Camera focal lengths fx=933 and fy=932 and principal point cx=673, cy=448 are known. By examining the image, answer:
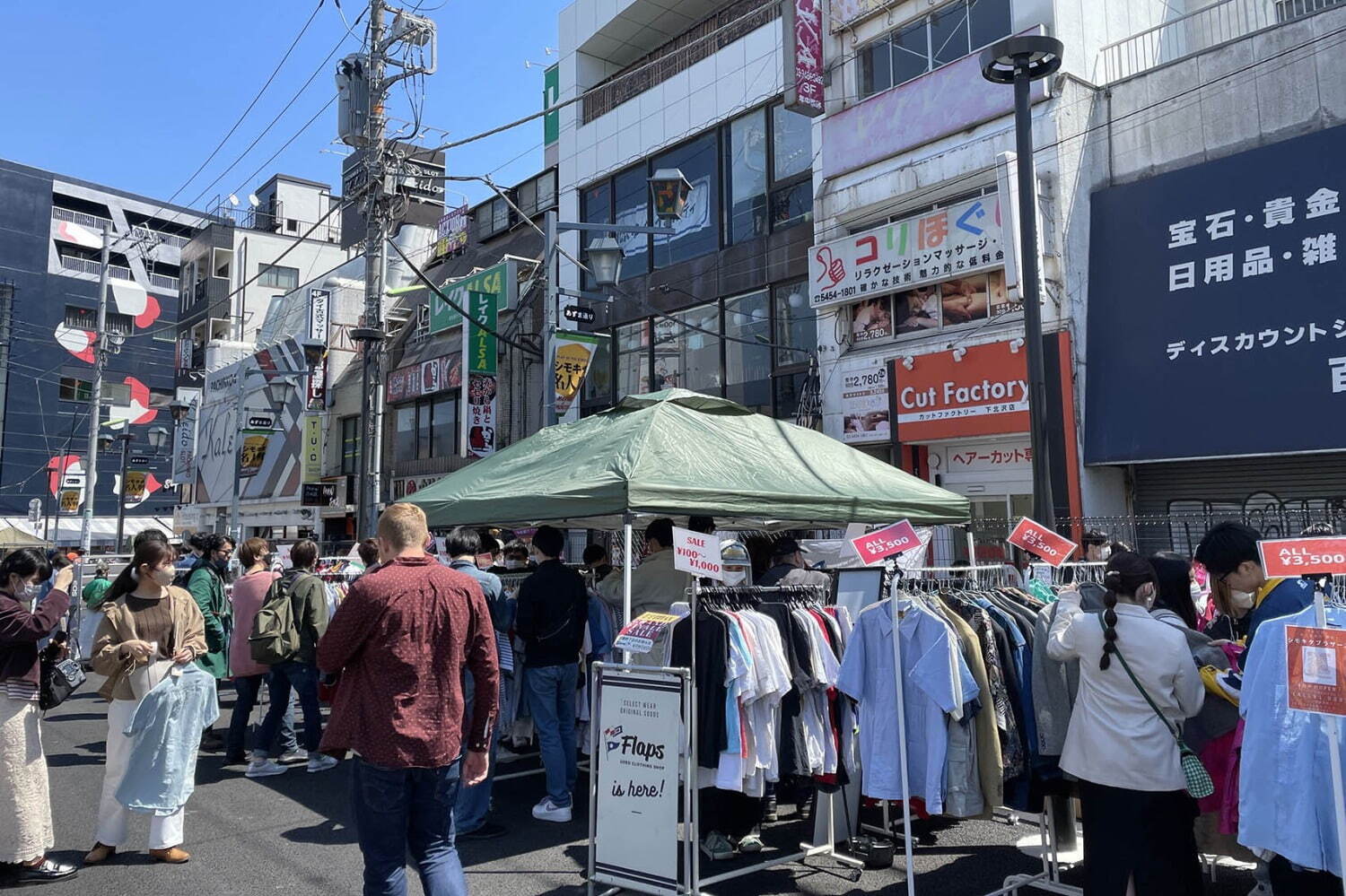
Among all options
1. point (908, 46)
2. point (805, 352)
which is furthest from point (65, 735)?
point (908, 46)

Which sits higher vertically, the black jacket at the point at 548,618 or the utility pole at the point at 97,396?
the utility pole at the point at 97,396

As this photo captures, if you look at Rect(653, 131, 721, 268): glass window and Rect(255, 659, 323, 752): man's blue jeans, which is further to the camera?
Rect(653, 131, 721, 268): glass window

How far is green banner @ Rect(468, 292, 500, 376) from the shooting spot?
22797 millimetres

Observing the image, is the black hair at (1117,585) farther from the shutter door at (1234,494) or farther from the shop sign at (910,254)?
the shop sign at (910,254)

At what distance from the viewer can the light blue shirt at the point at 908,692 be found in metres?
4.76

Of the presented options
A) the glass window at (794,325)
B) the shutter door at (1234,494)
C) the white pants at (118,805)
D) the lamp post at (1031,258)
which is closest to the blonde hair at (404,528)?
the white pants at (118,805)

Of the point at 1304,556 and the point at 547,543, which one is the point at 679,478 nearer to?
the point at 547,543

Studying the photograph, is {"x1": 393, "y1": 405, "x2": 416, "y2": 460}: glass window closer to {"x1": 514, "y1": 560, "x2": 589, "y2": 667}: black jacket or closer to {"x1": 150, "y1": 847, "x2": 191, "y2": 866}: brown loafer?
{"x1": 514, "y1": 560, "x2": 589, "y2": 667}: black jacket

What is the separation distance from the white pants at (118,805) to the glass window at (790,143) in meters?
15.1

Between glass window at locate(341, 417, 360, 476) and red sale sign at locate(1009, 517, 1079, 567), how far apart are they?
27365 mm

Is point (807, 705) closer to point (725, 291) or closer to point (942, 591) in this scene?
point (942, 591)

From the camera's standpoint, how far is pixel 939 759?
475cm

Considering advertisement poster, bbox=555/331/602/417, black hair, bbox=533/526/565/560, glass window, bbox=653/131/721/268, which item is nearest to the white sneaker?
black hair, bbox=533/526/565/560

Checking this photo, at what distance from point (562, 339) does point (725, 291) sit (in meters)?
5.92
